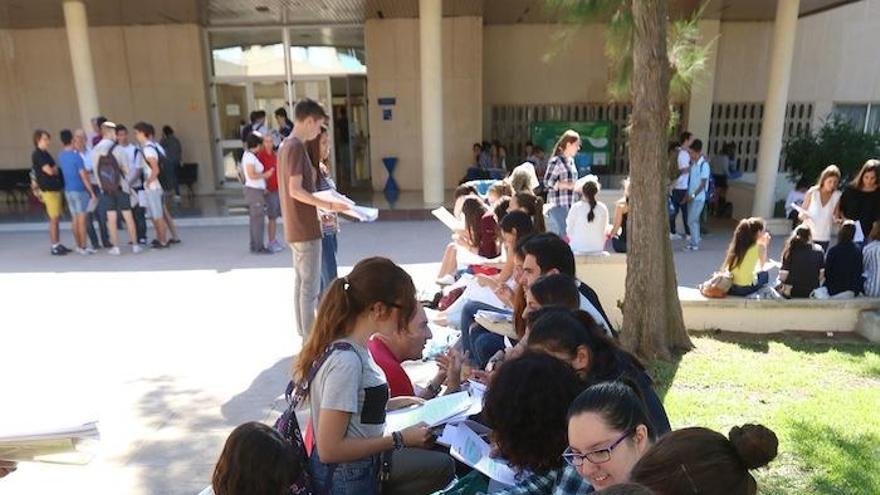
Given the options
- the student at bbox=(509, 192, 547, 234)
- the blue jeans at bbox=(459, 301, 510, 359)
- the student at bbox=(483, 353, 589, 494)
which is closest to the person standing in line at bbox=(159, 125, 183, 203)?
the student at bbox=(509, 192, 547, 234)

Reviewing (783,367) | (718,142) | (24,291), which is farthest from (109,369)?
(718,142)

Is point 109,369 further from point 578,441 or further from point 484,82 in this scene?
point 484,82

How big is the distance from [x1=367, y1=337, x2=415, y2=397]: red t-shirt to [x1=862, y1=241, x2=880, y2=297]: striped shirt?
499 cm

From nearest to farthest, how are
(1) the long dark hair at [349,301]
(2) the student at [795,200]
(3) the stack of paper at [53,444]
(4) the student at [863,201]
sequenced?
(3) the stack of paper at [53,444]
(1) the long dark hair at [349,301]
(4) the student at [863,201]
(2) the student at [795,200]

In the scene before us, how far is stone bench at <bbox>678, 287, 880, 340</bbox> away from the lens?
5.40 m

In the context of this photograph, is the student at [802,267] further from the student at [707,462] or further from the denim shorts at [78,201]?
the denim shorts at [78,201]

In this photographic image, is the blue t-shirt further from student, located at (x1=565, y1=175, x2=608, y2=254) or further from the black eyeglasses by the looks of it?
the black eyeglasses

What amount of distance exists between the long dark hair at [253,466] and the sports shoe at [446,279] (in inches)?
175

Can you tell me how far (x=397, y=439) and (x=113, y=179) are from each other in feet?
24.0

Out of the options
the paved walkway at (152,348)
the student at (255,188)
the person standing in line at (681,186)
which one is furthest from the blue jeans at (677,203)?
the student at (255,188)

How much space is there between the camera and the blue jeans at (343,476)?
2.08 meters

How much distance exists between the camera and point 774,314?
543 centimetres

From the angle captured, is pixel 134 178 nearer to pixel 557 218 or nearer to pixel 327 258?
pixel 327 258

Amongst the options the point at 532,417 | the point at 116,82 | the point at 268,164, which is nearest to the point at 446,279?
the point at 268,164
